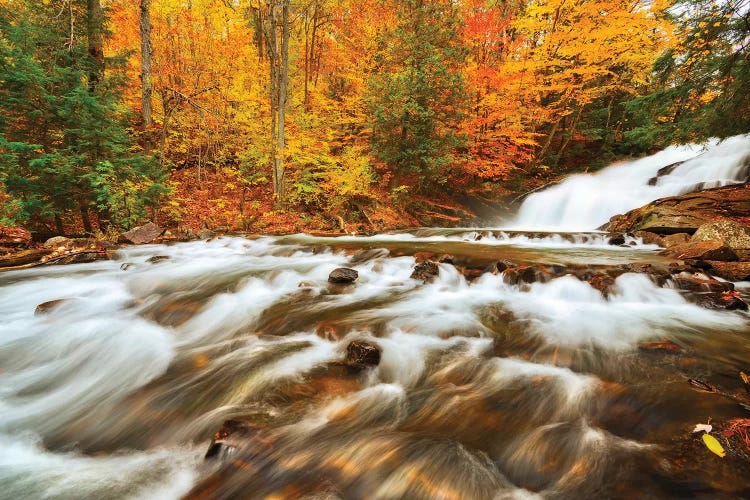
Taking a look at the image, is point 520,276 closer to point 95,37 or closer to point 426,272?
point 426,272

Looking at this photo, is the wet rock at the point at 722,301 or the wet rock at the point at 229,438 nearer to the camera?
the wet rock at the point at 229,438

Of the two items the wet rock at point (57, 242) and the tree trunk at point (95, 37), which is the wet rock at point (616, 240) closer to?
the wet rock at point (57, 242)

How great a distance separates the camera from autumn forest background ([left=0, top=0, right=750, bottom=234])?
24.9 feet

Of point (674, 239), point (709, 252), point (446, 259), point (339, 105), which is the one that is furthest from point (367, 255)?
point (339, 105)

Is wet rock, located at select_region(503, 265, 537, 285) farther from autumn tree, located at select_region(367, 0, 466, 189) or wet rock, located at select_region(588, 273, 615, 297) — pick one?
autumn tree, located at select_region(367, 0, 466, 189)

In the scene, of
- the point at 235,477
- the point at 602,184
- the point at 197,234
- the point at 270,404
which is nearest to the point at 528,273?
the point at 270,404

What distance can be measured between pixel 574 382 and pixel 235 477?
2.68 m

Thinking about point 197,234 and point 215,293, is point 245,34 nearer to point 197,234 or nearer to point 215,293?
point 197,234

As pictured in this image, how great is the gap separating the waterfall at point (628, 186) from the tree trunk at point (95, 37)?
14.3 meters

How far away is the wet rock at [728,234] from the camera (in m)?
6.41

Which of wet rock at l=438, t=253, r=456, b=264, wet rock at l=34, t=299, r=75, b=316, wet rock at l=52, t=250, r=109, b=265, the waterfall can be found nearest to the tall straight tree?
wet rock at l=52, t=250, r=109, b=265

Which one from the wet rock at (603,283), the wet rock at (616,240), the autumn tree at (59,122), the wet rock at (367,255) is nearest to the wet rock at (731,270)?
the wet rock at (603,283)

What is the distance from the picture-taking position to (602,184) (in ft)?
50.6

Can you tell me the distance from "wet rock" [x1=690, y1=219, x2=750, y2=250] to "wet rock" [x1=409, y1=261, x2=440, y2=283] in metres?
5.17
